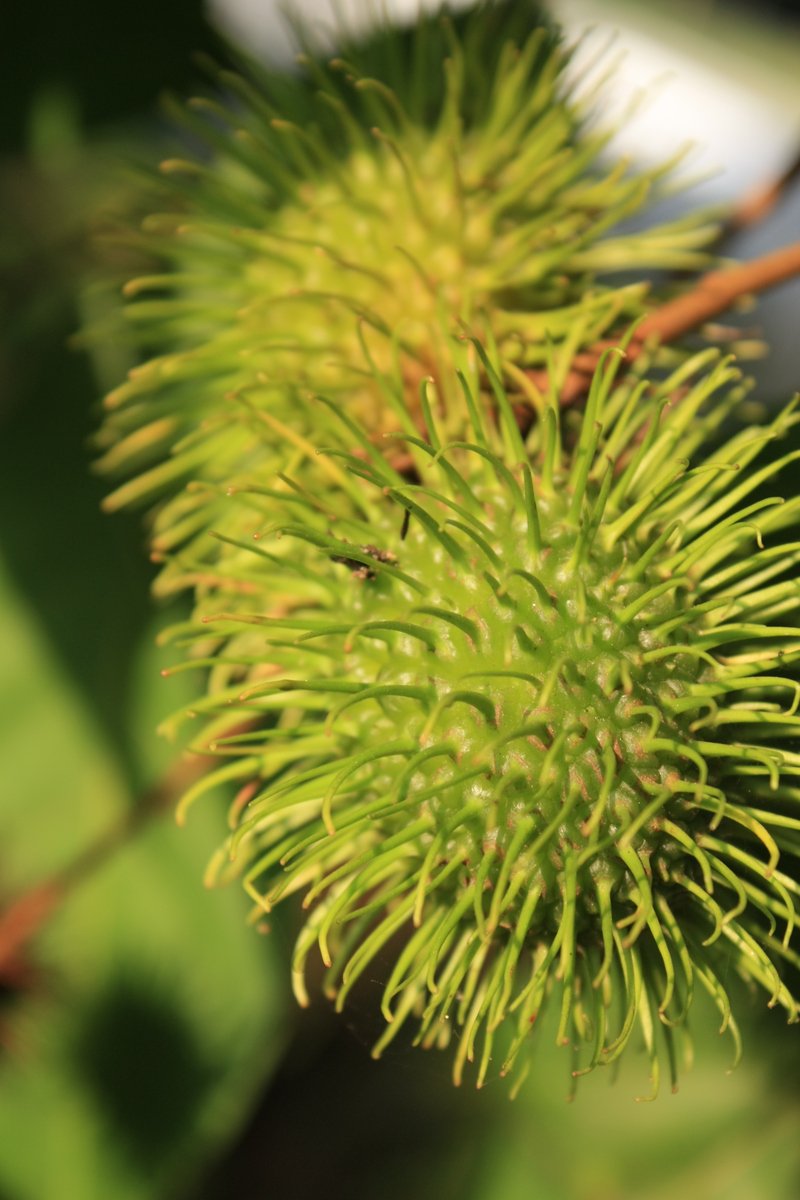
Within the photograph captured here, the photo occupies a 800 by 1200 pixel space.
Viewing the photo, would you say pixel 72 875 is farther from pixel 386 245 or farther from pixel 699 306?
pixel 699 306

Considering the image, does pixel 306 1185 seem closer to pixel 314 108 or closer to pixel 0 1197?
pixel 0 1197

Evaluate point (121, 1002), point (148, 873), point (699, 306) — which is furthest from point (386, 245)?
point (121, 1002)

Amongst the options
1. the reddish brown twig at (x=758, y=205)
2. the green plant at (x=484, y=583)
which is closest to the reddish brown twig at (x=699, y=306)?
the green plant at (x=484, y=583)

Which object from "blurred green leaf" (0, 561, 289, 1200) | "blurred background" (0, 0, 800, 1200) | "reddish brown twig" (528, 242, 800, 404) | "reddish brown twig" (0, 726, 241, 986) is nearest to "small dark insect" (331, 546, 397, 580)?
"reddish brown twig" (528, 242, 800, 404)

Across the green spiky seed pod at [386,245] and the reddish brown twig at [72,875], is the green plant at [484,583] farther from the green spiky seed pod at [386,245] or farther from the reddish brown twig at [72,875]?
the reddish brown twig at [72,875]

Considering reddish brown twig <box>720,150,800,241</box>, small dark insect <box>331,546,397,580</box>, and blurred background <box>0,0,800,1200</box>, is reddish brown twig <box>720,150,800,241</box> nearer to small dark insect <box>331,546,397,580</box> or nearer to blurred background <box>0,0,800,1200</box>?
blurred background <box>0,0,800,1200</box>

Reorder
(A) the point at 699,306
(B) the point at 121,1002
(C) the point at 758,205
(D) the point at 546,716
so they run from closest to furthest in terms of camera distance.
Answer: (D) the point at 546,716
(A) the point at 699,306
(C) the point at 758,205
(B) the point at 121,1002

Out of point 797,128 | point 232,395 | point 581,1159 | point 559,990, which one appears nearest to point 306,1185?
point 581,1159
